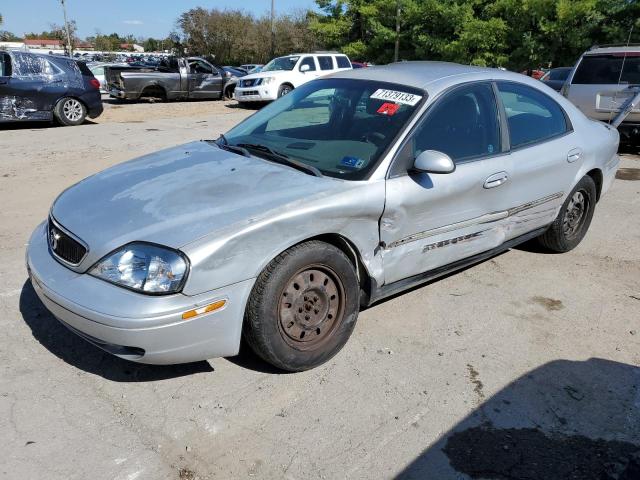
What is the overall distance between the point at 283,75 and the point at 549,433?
15882 millimetres

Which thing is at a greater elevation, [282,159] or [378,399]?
[282,159]

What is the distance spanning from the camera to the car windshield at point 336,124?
332 centimetres

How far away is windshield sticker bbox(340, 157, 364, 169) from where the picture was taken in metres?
3.24

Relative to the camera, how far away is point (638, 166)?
9039 mm

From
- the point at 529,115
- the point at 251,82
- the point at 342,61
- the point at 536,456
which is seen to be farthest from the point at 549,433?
the point at 342,61

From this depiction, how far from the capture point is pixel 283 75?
17172 millimetres

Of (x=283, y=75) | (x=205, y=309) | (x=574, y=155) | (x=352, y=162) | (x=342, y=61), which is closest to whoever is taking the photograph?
(x=205, y=309)

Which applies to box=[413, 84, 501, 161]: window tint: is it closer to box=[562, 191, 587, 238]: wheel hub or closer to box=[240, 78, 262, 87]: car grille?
box=[562, 191, 587, 238]: wheel hub

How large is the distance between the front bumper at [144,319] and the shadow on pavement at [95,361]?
0.39m

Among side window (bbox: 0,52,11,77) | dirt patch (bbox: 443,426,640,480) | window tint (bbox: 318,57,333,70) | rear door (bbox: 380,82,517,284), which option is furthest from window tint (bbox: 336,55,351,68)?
dirt patch (bbox: 443,426,640,480)

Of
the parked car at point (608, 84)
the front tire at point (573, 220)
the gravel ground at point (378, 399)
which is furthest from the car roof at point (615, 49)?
the gravel ground at point (378, 399)

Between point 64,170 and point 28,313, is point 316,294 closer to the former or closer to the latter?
point 28,313

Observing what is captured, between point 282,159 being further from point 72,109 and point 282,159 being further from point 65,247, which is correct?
point 72,109

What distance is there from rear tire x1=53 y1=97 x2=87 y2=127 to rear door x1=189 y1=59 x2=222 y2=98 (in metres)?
7.16
